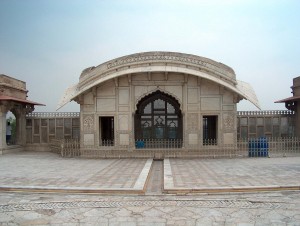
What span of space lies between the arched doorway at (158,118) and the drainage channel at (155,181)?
4395 mm

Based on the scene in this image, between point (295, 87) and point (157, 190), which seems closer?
point (157, 190)

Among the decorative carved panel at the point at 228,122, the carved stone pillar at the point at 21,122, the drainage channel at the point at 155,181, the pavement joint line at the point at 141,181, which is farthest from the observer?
the carved stone pillar at the point at 21,122

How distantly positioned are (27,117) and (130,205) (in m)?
15.9

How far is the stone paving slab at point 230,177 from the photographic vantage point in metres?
8.13

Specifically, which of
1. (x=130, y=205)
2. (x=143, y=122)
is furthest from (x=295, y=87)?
(x=130, y=205)

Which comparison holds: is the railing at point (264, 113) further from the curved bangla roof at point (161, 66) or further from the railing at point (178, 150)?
the curved bangla roof at point (161, 66)

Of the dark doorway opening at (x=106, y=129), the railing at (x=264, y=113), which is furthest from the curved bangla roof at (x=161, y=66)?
the railing at (x=264, y=113)

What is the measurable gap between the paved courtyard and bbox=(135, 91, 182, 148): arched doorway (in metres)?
6.47

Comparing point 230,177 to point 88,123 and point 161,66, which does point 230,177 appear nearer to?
point 161,66

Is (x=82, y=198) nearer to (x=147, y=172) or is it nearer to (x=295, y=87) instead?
(x=147, y=172)

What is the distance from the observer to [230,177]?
9766 millimetres

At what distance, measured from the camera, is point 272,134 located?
64.0ft

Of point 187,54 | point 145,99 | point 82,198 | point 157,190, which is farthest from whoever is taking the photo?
point 145,99

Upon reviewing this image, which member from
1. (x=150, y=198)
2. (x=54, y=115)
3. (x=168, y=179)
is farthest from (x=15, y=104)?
(x=150, y=198)
